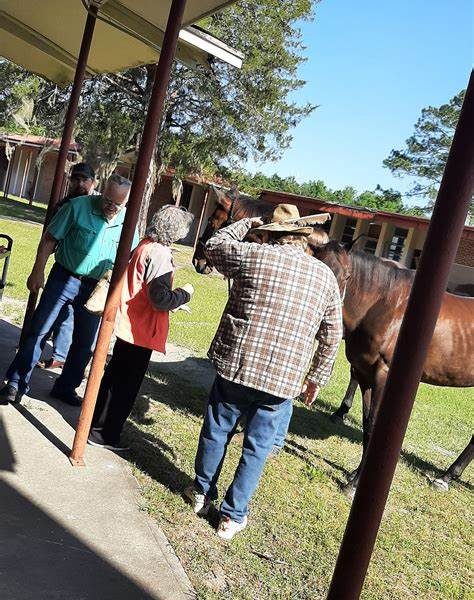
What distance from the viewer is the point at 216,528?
3639 millimetres

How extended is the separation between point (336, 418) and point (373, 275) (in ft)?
7.67

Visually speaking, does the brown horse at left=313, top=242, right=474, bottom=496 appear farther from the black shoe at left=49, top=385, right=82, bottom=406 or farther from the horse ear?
the black shoe at left=49, top=385, right=82, bottom=406

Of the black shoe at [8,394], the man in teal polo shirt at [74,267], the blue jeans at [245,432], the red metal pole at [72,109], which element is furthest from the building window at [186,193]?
the blue jeans at [245,432]

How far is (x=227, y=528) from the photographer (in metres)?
3.57

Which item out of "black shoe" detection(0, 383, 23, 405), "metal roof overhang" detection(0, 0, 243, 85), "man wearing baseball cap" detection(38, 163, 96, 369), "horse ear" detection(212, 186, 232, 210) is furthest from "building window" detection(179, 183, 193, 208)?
"black shoe" detection(0, 383, 23, 405)

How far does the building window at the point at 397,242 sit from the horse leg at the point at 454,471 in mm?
23360

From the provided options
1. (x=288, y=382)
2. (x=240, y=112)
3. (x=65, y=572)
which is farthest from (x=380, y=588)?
(x=240, y=112)

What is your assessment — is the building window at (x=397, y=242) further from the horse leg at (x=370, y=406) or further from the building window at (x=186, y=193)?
the horse leg at (x=370, y=406)

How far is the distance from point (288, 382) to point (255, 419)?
12.7 inches

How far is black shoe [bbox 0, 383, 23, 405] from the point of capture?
4539 millimetres

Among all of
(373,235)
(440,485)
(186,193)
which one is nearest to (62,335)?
(440,485)

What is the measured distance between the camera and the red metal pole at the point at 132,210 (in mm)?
3619

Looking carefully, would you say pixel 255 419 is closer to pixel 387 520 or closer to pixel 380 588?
pixel 380 588

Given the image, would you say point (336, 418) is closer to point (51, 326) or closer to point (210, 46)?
point (51, 326)
